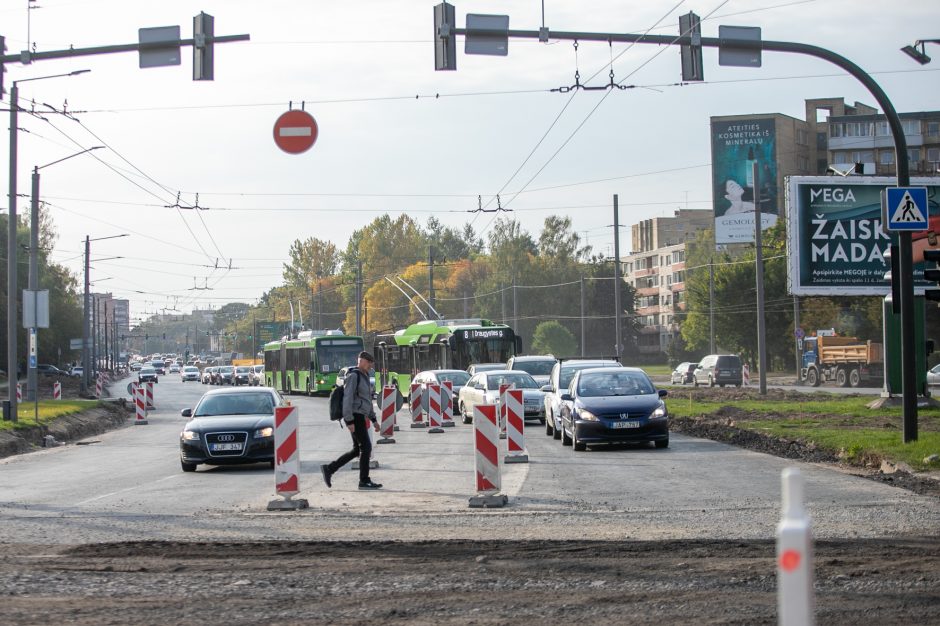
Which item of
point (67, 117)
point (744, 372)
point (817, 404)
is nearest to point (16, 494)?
point (67, 117)

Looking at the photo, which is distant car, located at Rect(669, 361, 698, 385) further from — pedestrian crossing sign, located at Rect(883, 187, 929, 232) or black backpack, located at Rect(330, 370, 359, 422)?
black backpack, located at Rect(330, 370, 359, 422)

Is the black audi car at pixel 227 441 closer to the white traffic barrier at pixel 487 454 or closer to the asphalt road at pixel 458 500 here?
the asphalt road at pixel 458 500

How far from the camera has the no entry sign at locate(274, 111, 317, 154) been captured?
1706 cm

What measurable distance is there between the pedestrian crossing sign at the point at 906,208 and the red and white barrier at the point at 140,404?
27960 mm

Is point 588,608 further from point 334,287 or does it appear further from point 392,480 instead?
point 334,287

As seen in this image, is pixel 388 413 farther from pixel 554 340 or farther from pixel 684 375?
pixel 554 340

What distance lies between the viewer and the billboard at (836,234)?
3300 cm

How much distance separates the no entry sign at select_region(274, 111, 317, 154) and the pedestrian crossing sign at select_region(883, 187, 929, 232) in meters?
8.49

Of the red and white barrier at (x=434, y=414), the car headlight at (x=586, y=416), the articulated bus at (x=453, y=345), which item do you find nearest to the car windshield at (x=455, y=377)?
the articulated bus at (x=453, y=345)

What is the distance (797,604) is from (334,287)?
131565 mm

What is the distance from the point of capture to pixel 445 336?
44.8m

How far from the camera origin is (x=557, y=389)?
83.3ft

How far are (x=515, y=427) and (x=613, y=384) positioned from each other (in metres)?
4.21

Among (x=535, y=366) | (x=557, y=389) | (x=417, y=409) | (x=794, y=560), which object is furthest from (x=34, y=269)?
(x=794, y=560)
